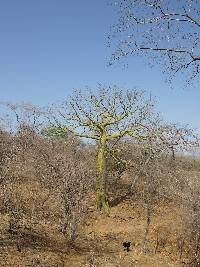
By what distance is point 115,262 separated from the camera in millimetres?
15484

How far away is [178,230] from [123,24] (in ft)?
52.1

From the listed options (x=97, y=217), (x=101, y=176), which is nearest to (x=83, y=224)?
(x=97, y=217)

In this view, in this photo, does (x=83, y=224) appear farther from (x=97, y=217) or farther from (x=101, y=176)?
(x=101, y=176)

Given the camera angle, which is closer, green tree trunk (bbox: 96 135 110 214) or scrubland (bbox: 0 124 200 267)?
scrubland (bbox: 0 124 200 267)

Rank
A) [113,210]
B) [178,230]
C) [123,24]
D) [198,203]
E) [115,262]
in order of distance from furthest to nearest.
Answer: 1. [113,210]
2. [178,230]
3. [198,203]
4. [115,262]
5. [123,24]

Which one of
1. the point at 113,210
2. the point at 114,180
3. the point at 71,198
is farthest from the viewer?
the point at 114,180

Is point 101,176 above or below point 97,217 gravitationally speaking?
above

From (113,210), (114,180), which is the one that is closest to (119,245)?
(113,210)

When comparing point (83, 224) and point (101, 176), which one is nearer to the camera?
point (83, 224)

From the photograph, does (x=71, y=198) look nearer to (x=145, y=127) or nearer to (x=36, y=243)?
(x=36, y=243)

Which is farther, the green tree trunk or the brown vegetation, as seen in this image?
the green tree trunk

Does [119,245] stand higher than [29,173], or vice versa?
[29,173]

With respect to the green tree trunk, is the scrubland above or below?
below

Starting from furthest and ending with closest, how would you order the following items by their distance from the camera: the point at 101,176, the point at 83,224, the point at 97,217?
the point at 101,176 < the point at 97,217 < the point at 83,224
